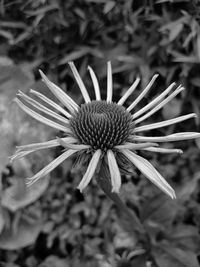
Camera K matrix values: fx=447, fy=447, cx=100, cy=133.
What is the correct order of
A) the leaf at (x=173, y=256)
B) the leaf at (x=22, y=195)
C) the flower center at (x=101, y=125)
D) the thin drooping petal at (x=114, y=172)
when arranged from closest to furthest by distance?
the thin drooping petal at (x=114, y=172) → the flower center at (x=101, y=125) → the leaf at (x=173, y=256) → the leaf at (x=22, y=195)

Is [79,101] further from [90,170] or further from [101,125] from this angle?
[90,170]

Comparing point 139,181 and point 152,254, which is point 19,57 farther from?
point 152,254

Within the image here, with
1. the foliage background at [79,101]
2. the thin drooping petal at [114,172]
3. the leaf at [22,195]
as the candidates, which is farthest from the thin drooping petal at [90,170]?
the leaf at [22,195]

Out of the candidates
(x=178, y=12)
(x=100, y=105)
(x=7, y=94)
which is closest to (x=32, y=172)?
(x=7, y=94)

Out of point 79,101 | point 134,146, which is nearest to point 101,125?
point 134,146

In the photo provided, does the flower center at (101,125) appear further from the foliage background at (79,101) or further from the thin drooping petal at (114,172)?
the foliage background at (79,101)
